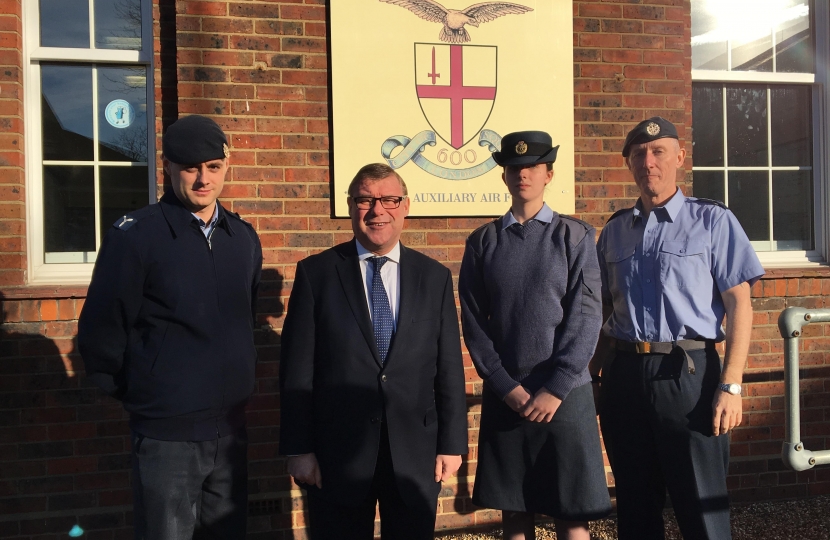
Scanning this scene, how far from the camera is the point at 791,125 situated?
4.77 meters

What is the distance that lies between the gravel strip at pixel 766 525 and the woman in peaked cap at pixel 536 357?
4.56ft

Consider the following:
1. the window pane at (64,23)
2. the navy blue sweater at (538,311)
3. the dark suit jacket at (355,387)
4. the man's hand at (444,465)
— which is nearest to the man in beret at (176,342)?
the dark suit jacket at (355,387)

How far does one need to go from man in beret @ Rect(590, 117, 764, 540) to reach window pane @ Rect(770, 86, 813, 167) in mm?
2254

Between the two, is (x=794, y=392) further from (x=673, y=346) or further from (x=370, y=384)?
(x=370, y=384)

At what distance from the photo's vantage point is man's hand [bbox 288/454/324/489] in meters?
2.54

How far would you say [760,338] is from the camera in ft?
14.4

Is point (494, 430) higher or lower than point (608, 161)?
lower

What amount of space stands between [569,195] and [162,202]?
244 centimetres

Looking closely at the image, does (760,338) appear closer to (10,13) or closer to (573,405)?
(573,405)

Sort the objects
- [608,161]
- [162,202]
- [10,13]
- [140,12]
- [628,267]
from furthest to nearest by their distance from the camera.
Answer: [608,161], [140,12], [10,13], [628,267], [162,202]

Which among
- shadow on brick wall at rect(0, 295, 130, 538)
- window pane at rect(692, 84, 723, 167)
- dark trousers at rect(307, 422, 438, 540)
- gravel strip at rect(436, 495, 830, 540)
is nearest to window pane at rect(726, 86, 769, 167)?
window pane at rect(692, 84, 723, 167)

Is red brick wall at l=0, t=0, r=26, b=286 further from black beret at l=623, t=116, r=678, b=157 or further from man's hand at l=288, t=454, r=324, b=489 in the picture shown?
black beret at l=623, t=116, r=678, b=157

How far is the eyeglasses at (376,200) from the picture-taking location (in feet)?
8.51

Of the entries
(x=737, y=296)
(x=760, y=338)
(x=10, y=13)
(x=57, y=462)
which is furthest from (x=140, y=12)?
(x=760, y=338)
